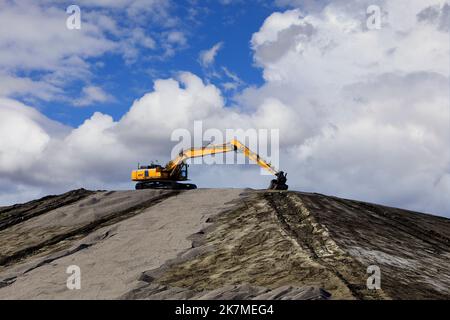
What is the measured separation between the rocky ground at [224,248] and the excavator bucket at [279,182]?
15.0ft

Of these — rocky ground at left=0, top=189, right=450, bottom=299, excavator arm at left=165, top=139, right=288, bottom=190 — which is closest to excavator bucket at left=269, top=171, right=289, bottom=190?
excavator arm at left=165, top=139, right=288, bottom=190

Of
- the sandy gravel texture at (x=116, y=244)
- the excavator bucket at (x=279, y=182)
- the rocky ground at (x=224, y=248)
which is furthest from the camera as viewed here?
the excavator bucket at (x=279, y=182)

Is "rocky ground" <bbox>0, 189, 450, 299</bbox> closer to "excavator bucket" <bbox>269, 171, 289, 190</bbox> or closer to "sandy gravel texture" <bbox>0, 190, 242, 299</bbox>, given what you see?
"sandy gravel texture" <bbox>0, 190, 242, 299</bbox>

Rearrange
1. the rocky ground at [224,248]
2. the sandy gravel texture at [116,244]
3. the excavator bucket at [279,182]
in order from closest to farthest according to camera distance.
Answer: the rocky ground at [224,248] < the sandy gravel texture at [116,244] < the excavator bucket at [279,182]

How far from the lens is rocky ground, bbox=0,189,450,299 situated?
615 inches

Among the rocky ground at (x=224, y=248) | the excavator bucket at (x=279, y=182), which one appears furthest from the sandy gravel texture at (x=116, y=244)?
the excavator bucket at (x=279, y=182)

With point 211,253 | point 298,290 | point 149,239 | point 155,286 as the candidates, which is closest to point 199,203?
point 149,239

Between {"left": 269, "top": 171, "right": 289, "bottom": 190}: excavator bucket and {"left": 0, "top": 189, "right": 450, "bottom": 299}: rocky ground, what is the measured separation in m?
4.56

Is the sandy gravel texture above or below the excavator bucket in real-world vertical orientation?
below

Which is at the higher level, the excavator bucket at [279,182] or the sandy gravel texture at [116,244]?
the excavator bucket at [279,182]

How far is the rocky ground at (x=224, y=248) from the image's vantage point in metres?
15.6

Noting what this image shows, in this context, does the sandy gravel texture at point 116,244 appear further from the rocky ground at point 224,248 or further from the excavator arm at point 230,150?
the excavator arm at point 230,150

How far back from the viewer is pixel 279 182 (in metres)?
34.7
